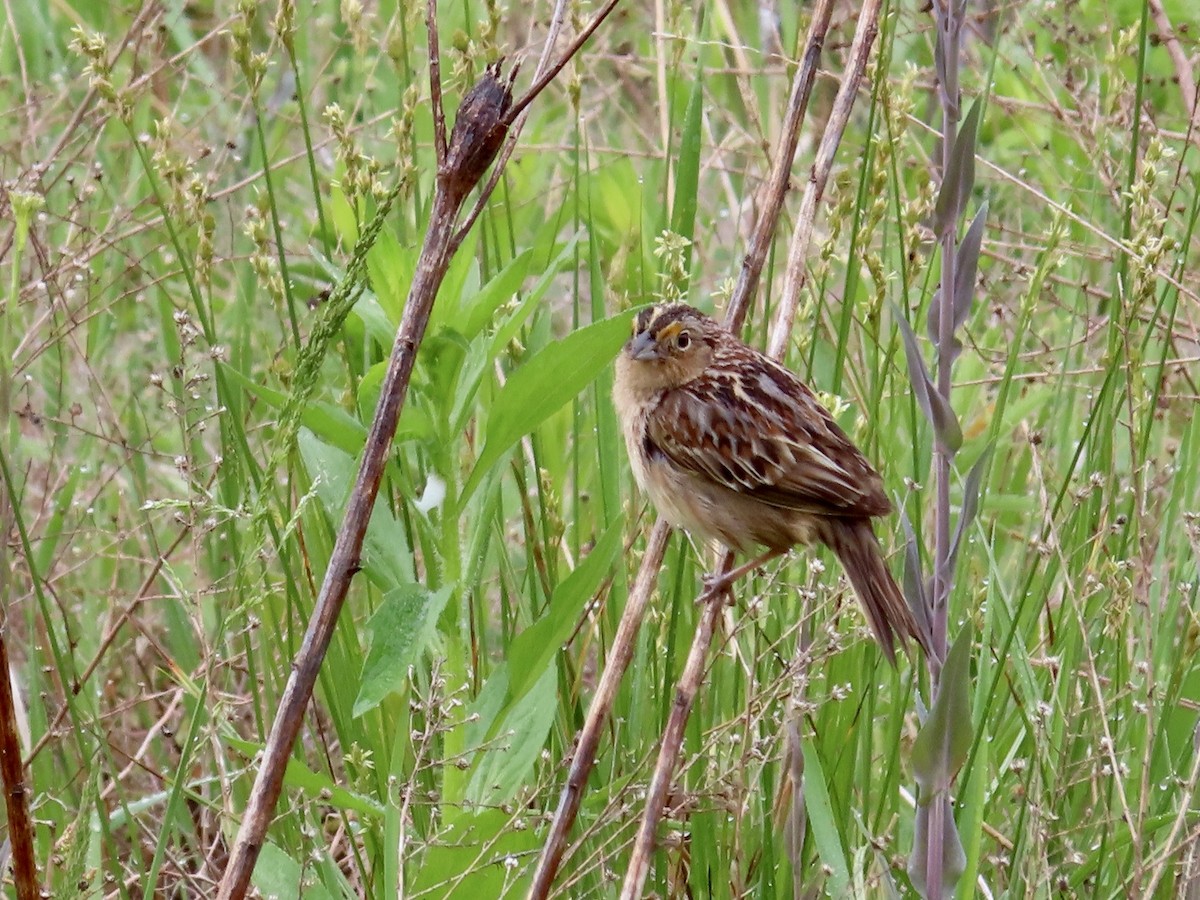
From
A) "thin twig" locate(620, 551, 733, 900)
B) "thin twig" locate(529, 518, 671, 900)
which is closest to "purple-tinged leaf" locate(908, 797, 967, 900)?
"thin twig" locate(620, 551, 733, 900)

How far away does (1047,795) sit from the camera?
280 centimetres

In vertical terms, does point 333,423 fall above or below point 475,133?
below

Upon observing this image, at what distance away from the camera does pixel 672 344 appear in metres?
3.63

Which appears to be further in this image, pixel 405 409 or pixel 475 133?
pixel 405 409

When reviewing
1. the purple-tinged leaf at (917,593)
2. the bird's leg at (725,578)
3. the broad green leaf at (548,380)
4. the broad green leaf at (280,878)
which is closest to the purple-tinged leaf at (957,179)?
the purple-tinged leaf at (917,593)

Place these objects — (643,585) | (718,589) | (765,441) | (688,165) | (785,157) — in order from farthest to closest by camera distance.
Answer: (765,441) → (688,165) → (718,589) → (785,157) → (643,585)

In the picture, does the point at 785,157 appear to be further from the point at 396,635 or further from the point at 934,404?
the point at 396,635

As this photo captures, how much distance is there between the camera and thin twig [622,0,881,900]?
2316mm

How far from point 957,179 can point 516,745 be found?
3.65ft

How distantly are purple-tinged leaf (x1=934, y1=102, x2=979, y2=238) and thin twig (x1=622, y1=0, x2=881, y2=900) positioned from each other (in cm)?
61

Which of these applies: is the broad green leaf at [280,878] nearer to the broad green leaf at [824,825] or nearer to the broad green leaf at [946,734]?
the broad green leaf at [824,825]

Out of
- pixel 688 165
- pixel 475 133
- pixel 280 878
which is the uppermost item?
pixel 475 133

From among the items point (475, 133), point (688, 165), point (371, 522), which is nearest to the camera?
point (475, 133)

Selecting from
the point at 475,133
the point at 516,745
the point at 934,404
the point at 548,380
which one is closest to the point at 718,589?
the point at 516,745
